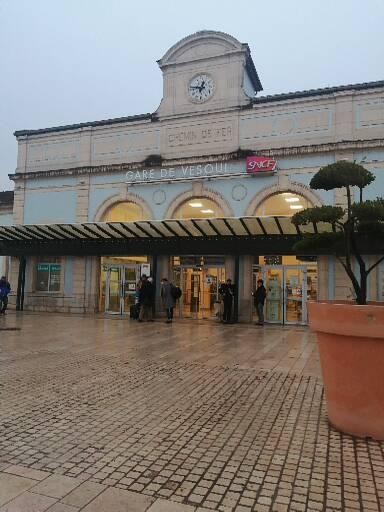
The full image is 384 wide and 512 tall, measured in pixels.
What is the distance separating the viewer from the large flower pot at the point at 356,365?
157 inches

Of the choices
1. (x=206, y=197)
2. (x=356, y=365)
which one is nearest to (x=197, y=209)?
(x=206, y=197)

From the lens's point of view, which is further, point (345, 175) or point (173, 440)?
point (345, 175)

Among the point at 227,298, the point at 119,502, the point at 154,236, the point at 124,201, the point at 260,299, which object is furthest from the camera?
the point at 124,201

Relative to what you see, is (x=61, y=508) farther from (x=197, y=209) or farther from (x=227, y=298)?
(x=197, y=209)

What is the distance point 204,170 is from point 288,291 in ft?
19.4

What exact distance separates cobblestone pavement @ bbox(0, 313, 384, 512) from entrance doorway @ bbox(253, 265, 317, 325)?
7561mm

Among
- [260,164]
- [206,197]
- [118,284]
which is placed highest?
[260,164]

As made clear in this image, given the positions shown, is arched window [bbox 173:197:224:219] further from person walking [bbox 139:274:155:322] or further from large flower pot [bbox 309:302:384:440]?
large flower pot [bbox 309:302:384:440]

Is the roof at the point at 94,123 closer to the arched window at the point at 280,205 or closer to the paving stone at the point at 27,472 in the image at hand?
the arched window at the point at 280,205

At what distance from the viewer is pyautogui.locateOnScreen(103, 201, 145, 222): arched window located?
60.9ft

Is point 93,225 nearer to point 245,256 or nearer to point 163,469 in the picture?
point 245,256

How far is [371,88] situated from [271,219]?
644cm

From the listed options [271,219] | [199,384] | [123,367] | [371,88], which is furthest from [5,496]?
[371,88]

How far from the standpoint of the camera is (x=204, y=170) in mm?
16875
